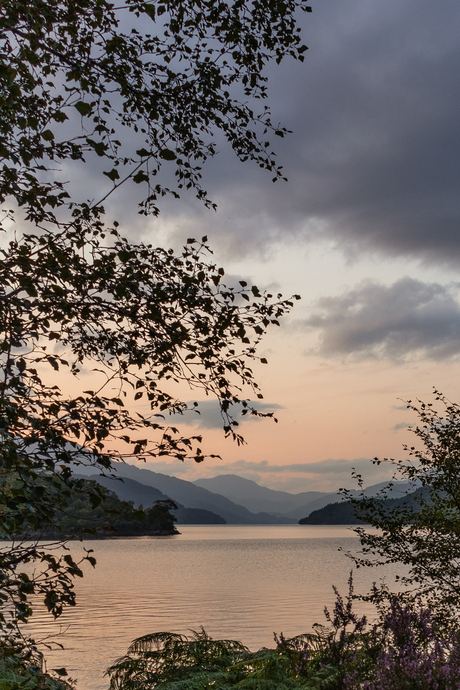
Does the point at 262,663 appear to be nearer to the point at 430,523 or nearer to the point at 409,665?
the point at 409,665

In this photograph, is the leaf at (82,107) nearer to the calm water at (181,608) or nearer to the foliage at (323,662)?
the foliage at (323,662)

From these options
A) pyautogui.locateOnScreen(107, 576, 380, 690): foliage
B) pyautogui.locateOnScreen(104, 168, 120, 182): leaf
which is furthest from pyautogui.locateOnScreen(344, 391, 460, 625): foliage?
pyautogui.locateOnScreen(104, 168, 120, 182): leaf

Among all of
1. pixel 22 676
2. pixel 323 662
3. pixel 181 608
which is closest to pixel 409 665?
pixel 323 662

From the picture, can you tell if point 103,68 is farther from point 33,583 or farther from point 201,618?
point 201,618

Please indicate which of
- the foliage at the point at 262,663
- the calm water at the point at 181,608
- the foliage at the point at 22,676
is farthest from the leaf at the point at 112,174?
the calm water at the point at 181,608

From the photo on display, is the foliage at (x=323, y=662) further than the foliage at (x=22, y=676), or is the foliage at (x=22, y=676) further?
the foliage at (x=323, y=662)

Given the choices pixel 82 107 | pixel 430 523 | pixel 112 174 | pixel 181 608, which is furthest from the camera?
pixel 181 608

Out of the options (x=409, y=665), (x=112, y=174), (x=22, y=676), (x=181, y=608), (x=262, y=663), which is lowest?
(x=181, y=608)

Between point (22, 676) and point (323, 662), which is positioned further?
point (323, 662)

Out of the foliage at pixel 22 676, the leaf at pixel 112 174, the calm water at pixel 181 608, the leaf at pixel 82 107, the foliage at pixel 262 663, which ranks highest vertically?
the leaf at pixel 82 107

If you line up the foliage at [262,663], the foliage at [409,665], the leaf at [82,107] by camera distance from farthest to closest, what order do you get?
the foliage at [262,663]
the foliage at [409,665]
the leaf at [82,107]

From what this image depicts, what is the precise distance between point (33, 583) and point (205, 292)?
9.82 feet

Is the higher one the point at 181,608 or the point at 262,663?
the point at 262,663

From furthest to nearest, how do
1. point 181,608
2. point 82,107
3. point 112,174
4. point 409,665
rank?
point 181,608 → point 409,665 → point 112,174 → point 82,107
